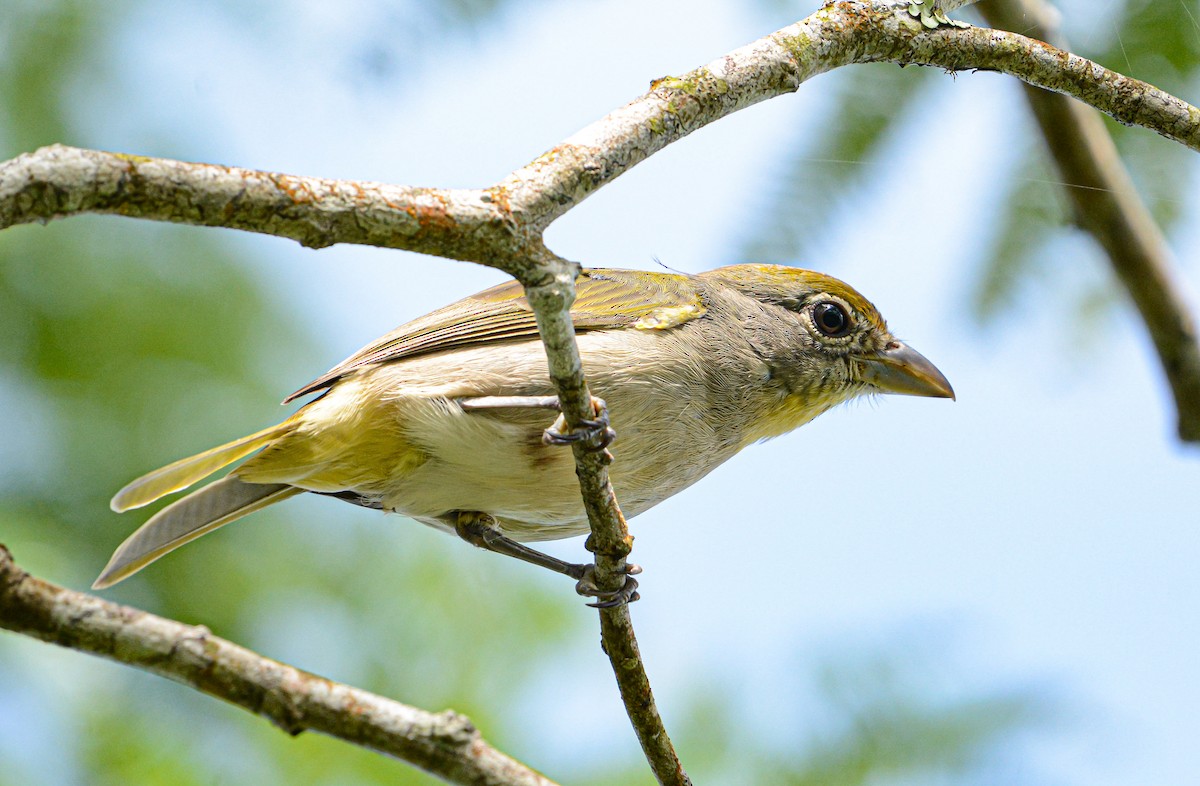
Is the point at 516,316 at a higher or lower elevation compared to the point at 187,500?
higher

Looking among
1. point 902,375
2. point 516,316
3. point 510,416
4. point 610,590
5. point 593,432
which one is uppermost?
point 902,375

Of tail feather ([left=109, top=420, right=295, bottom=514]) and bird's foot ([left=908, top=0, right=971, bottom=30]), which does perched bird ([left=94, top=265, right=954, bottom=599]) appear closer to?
tail feather ([left=109, top=420, right=295, bottom=514])

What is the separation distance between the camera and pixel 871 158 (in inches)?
140

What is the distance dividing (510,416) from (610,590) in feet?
2.18

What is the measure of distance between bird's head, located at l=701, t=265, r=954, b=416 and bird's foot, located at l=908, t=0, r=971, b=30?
1.32m

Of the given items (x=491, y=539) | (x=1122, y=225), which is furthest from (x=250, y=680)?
(x=1122, y=225)

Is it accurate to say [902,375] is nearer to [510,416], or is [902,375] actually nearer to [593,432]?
[510,416]

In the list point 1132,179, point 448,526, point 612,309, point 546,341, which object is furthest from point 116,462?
point 1132,179

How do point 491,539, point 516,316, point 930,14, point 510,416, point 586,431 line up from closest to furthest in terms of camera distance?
point 586,431 < point 930,14 < point 510,416 < point 516,316 < point 491,539

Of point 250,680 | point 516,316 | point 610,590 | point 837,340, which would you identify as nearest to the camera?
point 250,680

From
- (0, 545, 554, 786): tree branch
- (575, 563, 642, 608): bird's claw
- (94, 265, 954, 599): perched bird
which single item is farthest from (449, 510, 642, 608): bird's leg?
(0, 545, 554, 786): tree branch

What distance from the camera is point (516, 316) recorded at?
3605 millimetres

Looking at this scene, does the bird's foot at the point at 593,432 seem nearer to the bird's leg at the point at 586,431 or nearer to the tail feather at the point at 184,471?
the bird's leg at the point at 586,431

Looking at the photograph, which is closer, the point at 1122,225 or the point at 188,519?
the point at 188,519
